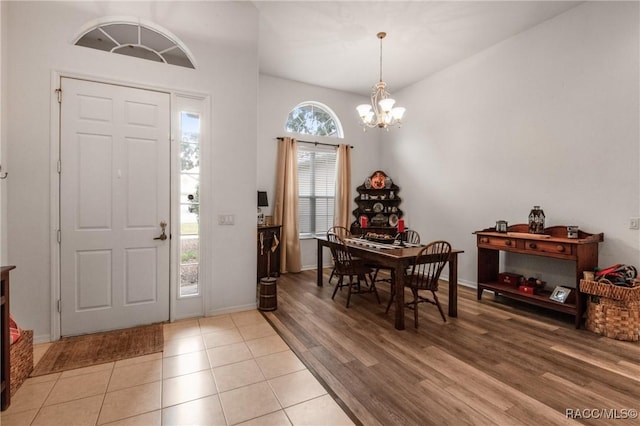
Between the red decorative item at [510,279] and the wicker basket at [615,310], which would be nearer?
the wicker basket at [615,310]

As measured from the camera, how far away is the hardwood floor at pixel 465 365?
1.87 meters

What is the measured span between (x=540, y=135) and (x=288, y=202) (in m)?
3.79

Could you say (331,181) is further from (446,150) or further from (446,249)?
(446,249)

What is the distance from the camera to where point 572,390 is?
207cm

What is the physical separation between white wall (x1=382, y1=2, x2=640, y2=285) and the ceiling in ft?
1.14

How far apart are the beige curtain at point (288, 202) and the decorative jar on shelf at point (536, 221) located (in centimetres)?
351

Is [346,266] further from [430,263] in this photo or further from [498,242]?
[498,242]

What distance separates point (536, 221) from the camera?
367 cm

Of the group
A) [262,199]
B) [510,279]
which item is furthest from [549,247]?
[262,199]

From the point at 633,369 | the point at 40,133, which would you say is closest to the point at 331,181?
the point at 40,133

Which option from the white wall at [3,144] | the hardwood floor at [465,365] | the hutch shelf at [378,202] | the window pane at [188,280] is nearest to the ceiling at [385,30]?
the hutch shelf at [378,202]

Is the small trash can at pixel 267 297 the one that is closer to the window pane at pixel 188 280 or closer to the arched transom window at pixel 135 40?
the window pane at pixel 188 280

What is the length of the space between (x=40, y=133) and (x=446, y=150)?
516 cm

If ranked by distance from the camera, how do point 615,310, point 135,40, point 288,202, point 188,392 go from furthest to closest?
point 288,202 → point 135,40 → point 615,310 → point 188,392
